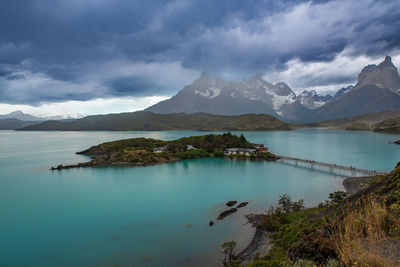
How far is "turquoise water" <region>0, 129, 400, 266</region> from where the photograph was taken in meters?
20.8

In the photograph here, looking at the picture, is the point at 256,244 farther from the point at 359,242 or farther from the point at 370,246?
the point at 370,246

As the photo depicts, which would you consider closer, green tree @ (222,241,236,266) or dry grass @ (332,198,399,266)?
dry grass @ (332,198,399,266)

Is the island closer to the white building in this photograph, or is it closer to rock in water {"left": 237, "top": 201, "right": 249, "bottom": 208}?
the white building

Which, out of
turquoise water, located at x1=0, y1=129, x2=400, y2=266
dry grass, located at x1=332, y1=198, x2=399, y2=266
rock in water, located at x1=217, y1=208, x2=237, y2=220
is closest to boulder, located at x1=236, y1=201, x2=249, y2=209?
turquoise water, located at x1=0, y1=129, x2=400, y2=266

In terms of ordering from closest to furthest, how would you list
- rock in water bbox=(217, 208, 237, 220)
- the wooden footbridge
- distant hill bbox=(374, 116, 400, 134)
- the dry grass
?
the dry grass → rock in water bbox=(217, 208, 237, 220) → the wooden footbridge → distant hill bbox=(374, 116, 400, 134)

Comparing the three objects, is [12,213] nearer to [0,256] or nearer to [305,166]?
[0,256]

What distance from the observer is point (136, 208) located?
3234 centimetres

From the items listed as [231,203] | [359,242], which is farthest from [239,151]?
[359,242]

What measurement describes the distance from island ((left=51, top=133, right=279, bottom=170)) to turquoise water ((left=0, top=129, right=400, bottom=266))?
5.98 metres

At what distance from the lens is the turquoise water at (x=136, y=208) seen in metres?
20.8

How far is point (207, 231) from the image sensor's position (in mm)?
24109

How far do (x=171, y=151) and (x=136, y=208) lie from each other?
4301 centimetres

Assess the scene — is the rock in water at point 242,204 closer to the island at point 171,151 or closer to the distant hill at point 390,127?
the island at point 171,151

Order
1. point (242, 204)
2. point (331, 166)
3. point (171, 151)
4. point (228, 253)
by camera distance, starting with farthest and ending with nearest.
Result: point (171, 151)
point (331, 166)
point (242, 204)
point (228, 253)
